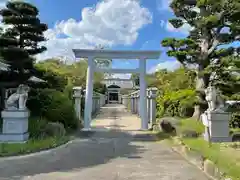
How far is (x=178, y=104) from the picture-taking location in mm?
13141

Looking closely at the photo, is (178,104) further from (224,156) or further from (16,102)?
(224,156)

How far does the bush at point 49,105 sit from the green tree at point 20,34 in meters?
0.92

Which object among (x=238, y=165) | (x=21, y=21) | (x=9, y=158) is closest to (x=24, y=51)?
(x=21, y=21)

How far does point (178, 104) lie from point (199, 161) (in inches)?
276

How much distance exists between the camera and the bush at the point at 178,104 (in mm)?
11078

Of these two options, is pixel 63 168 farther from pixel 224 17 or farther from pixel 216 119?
pixel 224 17

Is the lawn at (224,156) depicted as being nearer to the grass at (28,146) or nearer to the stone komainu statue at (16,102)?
the grass at (28,146)

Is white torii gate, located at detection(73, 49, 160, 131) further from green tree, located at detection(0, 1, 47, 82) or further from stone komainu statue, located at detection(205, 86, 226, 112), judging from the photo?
stone komainu statue, located at detection(205, 86, 226, 112)

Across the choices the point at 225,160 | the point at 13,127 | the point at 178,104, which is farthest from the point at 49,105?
the point at 225,160

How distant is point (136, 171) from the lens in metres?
5.72

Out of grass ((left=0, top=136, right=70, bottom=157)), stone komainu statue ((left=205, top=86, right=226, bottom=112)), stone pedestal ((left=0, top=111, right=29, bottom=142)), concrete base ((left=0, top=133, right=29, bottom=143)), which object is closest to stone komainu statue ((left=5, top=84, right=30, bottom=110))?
stone pedestal ((left=0, top=111, right=29, bottom=142))

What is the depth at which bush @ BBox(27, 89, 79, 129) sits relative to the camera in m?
11.4

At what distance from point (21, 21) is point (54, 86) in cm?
402

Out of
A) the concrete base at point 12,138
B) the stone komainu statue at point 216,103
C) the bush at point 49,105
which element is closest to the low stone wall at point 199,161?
the stone komainu statue at point 216,103
